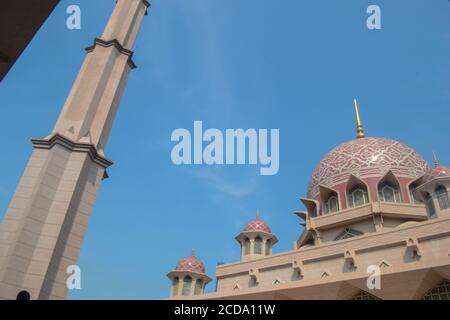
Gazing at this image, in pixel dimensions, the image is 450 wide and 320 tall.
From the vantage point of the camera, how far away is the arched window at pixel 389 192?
63.3 feet

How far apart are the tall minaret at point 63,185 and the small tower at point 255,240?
1337 centimetres

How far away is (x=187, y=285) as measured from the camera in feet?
71.3

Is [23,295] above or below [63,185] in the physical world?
below

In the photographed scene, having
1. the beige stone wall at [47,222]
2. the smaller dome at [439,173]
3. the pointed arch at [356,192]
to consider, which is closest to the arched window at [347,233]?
the pointed arch at [356,192]

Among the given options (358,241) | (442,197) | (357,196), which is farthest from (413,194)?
(358,241)

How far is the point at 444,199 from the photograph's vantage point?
15.5 m

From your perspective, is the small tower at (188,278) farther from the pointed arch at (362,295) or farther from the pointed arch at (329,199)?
the pointed arch at (362,295)

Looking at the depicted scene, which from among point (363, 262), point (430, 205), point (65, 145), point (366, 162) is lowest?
point (65, 145)

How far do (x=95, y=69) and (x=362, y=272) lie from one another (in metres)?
11.0

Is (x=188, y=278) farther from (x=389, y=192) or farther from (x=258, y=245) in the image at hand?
(x=389, y=192)

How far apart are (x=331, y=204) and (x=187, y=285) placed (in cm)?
953
